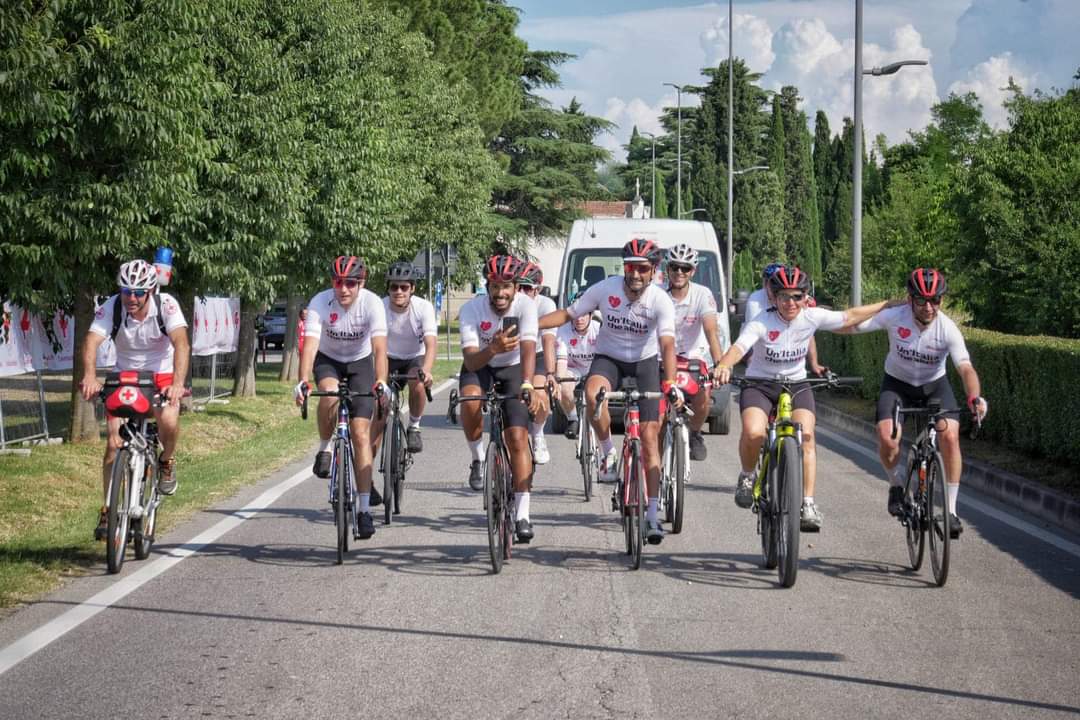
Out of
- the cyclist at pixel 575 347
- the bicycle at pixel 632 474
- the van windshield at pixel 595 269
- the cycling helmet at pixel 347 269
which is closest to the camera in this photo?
the bicycle at pixel 632 474

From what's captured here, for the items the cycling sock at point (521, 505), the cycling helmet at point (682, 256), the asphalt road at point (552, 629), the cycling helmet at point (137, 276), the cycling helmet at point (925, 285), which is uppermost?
the cycling helmet at point (682, 256)

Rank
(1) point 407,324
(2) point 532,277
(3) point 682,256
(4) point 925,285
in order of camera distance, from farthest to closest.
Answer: (3) point 682,256, (2) point 532,277, (1) point 407,324, (4) point 925,285

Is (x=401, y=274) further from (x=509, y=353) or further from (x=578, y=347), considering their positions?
(x=578, y=347)

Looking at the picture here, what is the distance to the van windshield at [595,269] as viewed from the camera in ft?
64.5

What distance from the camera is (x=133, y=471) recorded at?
9.23 metres

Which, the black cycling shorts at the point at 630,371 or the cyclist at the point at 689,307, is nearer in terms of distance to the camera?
the black cycling shorts at the point at 630,371

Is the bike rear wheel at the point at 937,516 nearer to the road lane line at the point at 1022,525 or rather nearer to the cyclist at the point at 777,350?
the cyclist at the point at 777,350

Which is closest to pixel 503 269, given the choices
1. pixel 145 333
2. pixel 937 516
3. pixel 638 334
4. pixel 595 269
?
pixel 638 334

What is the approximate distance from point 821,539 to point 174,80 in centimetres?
764

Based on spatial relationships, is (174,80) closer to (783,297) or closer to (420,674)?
(783,297)

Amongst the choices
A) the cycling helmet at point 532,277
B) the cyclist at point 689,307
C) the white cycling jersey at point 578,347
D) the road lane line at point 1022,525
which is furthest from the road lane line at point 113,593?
the road lane line at point 1022,525

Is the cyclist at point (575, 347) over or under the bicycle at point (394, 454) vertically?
over

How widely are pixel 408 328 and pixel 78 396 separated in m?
6.42

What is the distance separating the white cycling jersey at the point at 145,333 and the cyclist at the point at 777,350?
358 cm
